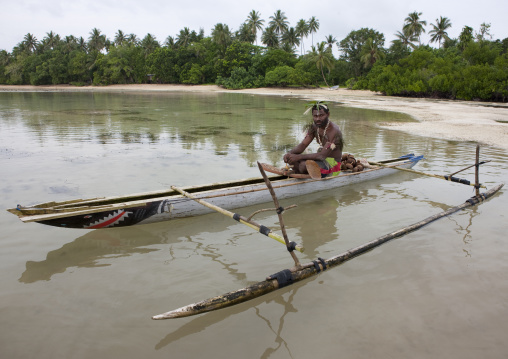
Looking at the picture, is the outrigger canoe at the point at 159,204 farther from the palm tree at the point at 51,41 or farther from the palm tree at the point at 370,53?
the palm tree at the point at 51,41

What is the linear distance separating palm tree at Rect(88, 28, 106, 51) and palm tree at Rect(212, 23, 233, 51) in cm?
2851

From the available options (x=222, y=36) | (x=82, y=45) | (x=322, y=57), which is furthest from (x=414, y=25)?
(x=82, y=45)

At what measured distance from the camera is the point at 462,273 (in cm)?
404

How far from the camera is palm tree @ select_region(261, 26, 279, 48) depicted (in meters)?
64.8

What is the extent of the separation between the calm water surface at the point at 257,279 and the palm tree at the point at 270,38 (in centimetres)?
6264

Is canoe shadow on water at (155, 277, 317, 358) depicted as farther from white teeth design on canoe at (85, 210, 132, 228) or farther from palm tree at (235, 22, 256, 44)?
palm tree at (235, 22, 256, 44)

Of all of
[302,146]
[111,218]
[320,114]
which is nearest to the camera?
[111,218]

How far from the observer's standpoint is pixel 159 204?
489 cm

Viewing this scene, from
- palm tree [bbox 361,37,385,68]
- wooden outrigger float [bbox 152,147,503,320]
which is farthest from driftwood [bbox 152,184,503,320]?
palm tree [bbox 361,37,385,68]

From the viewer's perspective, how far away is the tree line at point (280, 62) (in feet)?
105

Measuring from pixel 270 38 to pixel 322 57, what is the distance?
18.6 meters

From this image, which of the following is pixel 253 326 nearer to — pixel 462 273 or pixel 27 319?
pixel 27 319

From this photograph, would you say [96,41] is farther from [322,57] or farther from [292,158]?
[292,158]

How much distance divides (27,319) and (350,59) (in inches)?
2237
